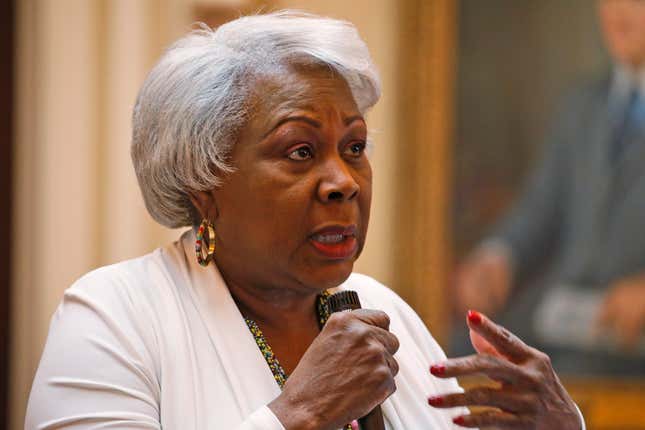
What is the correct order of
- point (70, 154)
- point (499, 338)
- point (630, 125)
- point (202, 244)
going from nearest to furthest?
point (499, 338) < point (202, 244) < point (70, 154) < point (630, 125)

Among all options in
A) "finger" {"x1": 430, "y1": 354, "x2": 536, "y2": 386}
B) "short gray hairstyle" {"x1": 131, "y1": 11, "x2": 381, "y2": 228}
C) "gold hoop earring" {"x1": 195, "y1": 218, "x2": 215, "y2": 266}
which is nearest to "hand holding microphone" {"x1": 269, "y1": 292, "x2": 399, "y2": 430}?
"finger" {"x1": 430, "y1": 354, "x2": 536, "y2": 386}

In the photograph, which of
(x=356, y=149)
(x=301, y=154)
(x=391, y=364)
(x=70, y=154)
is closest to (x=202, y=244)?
(x=301, y=154)

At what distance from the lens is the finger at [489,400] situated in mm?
2021

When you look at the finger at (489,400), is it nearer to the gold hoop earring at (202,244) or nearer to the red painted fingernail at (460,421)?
A: the red painted fingernail at (460,421)

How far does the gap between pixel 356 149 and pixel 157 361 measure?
2.23 feet

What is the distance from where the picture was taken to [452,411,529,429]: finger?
2.06 m

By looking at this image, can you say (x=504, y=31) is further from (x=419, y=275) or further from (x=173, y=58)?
(x=173, y=58)

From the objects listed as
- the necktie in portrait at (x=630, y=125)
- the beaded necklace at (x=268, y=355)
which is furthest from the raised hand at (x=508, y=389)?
the necktie in portrait at (x=630, y=125)

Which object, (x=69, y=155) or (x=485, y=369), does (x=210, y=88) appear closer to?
(x=485, y=369)

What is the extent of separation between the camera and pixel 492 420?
2.07m

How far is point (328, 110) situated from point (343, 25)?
0.26 m

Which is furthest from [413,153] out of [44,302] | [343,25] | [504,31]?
[343,25]

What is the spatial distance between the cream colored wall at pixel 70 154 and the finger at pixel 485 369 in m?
2.73

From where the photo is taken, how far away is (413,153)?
4.79m
